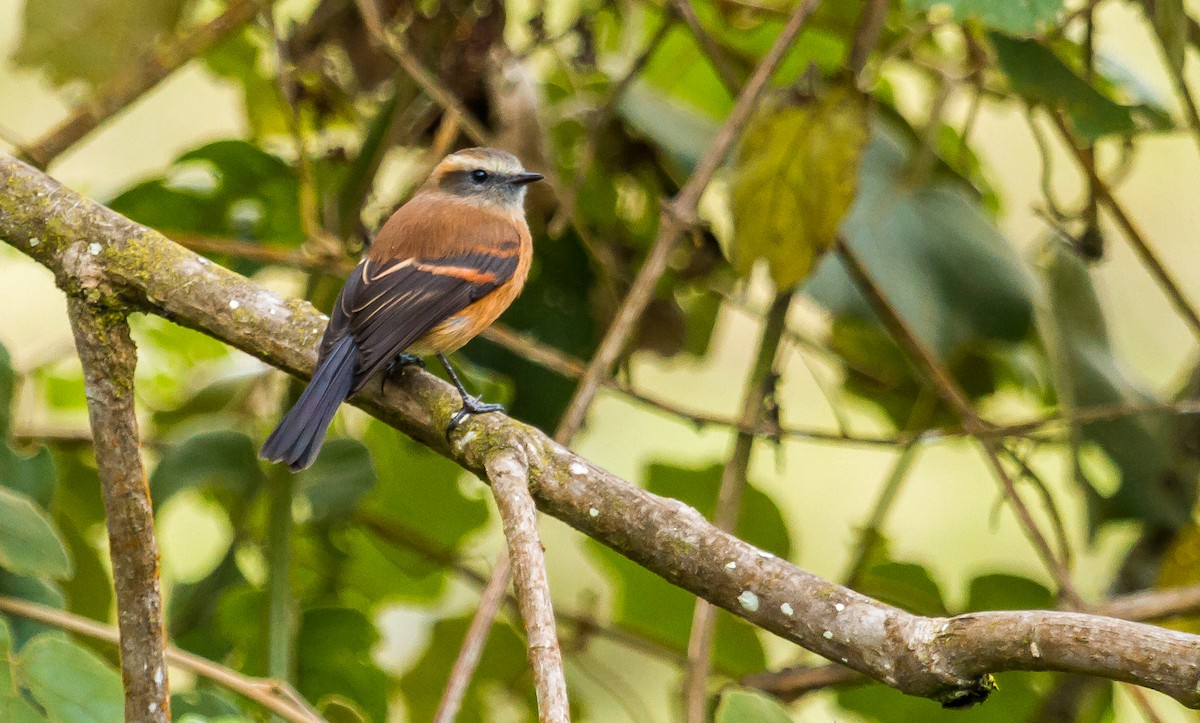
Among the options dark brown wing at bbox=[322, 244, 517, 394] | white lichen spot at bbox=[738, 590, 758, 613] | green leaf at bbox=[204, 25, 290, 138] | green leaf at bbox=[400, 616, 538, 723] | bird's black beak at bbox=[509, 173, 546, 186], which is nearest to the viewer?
white lichen spot at bbox=[738, 590, 758, 613]

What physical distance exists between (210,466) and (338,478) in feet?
0.99

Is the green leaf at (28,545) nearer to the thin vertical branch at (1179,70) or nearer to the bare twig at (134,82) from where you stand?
the bare twig at (134,82)

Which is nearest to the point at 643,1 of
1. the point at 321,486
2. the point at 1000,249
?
the point at 1000,249

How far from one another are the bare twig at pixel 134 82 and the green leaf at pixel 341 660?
122cm

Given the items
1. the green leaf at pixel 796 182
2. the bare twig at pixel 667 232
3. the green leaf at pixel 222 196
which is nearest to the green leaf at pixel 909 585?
the green leaf at pixel 796 182

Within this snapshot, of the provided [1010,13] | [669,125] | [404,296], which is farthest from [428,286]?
[1010,13]

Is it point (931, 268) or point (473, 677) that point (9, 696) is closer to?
point (473, 677)

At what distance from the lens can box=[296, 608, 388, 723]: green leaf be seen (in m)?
2.89

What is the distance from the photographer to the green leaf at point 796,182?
9.12ft

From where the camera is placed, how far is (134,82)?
289cm

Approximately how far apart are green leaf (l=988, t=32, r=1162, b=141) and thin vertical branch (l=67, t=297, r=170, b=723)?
1.95m

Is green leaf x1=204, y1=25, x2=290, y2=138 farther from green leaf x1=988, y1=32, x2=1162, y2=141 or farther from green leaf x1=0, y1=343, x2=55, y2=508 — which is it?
green leaf x1=988, y1=32, x2=1162, y2=141

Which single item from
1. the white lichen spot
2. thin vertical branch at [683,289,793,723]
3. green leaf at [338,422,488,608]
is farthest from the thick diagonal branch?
green leaf at [338,422,488,608]

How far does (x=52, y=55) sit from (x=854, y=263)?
6.61ft
